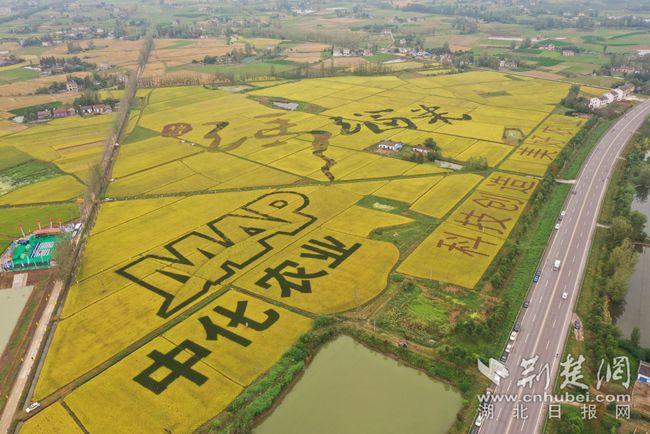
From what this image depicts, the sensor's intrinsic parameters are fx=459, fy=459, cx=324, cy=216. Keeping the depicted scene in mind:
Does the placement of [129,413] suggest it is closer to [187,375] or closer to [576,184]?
[187,375]

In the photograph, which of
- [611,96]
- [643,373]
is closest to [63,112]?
Result: [643,373]

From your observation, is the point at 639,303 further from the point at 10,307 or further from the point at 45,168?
the point at 45,168

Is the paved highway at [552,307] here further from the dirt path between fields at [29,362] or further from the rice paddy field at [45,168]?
the rice paddy field at [45,168]

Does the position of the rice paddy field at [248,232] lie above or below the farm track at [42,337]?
above

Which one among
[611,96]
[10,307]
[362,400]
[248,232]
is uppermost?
[611,96]

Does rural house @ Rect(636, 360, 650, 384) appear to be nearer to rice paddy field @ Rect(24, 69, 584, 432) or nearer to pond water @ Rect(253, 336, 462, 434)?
pond water @ Rect(253, 336, 462, 434)

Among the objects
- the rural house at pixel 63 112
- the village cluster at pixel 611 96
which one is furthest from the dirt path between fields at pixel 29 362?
the village cluster at pixel 611 96
